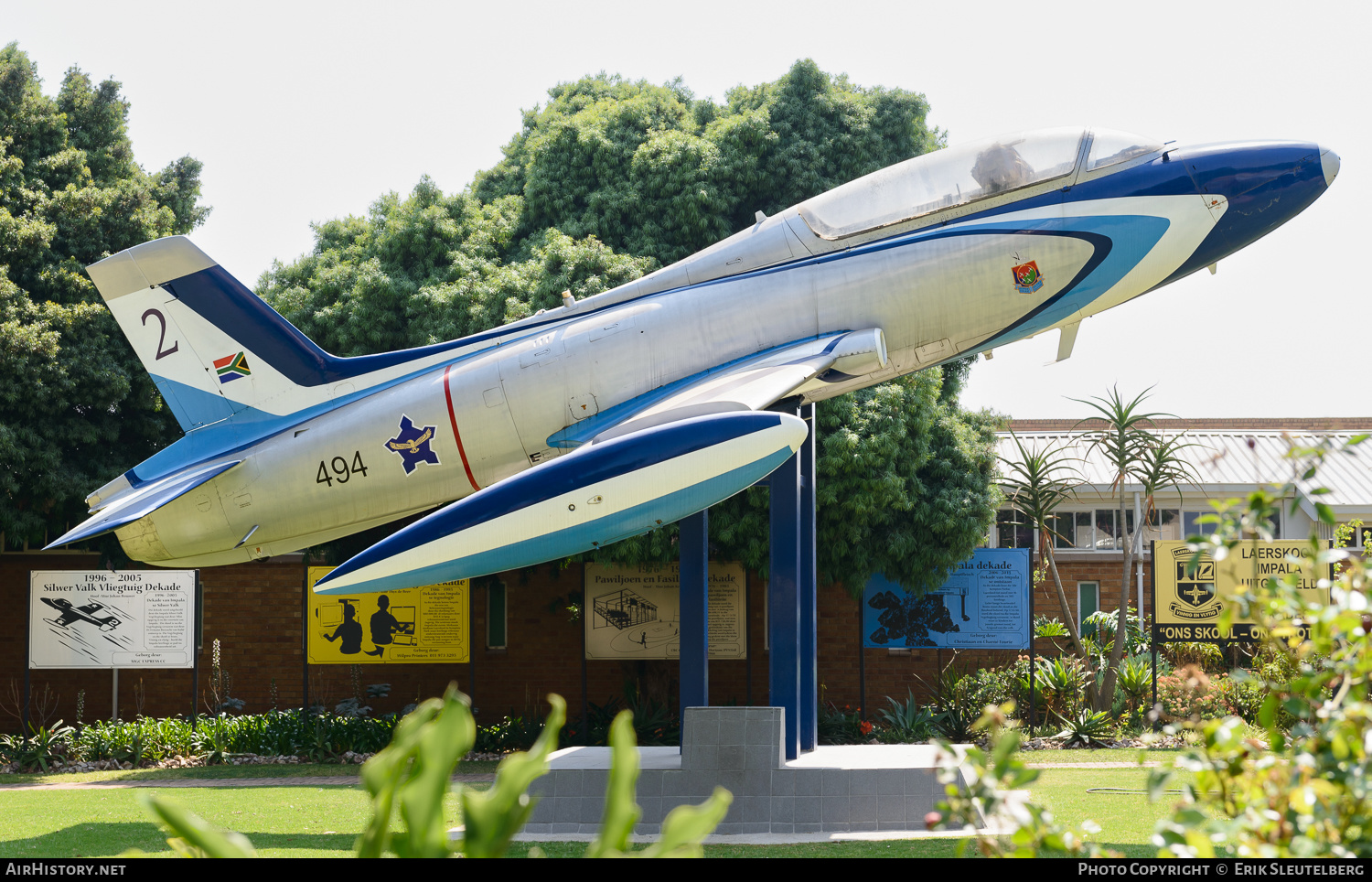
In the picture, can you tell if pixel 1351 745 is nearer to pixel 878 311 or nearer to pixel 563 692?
pixel 878 311

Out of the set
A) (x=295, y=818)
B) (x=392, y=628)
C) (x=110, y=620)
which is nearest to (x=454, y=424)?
(x=295, y=818)

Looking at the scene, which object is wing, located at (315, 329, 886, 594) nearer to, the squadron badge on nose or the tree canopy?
the squadron badge on nose

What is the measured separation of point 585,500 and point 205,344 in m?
5.44

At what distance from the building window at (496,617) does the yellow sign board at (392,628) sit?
266 cm

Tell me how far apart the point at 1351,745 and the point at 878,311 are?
8.01 m

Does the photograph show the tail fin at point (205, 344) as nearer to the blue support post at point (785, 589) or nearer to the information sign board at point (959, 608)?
the blue support post at point (785, 589)

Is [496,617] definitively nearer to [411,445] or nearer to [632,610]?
[632,610]

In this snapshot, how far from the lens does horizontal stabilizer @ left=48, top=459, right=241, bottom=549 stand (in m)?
9.55

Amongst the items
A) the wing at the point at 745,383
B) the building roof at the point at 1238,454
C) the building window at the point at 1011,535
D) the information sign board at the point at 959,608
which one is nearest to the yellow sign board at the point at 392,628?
the information sign board at the point at 959,608

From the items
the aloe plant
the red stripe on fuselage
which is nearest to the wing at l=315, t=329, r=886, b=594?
the red stripe on fuselage

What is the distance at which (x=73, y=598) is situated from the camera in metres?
17.5

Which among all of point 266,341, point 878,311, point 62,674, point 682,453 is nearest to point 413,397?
point 266,341

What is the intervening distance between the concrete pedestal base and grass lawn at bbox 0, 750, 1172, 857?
1.63 ft

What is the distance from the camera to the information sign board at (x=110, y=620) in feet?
57.1
